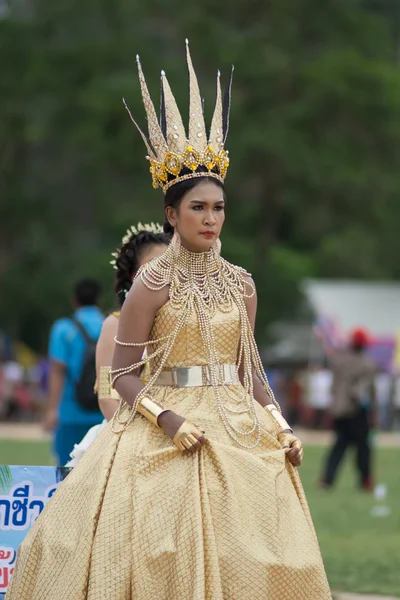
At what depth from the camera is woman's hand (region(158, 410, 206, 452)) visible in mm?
4930

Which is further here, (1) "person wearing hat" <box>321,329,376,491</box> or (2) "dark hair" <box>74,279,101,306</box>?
(1) "person wearing hat" <box>321,329,376,491</box>

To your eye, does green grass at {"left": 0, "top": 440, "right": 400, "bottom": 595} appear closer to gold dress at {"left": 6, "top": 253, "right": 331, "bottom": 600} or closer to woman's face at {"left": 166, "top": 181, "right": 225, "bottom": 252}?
gold dress at {"left": 6, "top": 253, "right": 331, "bottom": 600}

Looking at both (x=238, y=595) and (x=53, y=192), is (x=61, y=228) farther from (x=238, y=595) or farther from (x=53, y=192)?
(x=238, y=595)

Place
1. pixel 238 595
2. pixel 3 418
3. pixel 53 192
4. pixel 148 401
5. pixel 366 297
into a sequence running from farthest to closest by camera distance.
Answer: pixel 53 192 < pixel 3 418 < pixel 366 297 < pixel 148 401 < pixel 238 595

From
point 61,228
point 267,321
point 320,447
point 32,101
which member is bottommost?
point 320,447

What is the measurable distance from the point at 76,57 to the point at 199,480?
28314 millimetres

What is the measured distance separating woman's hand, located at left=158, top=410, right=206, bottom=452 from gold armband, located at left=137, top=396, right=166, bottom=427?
4 centimetres

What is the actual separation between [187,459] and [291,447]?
18.7 inches

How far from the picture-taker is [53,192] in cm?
3716

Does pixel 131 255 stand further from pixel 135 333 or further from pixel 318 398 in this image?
pixel 318 398

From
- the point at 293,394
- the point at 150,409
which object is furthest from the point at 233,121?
the point at 150,409

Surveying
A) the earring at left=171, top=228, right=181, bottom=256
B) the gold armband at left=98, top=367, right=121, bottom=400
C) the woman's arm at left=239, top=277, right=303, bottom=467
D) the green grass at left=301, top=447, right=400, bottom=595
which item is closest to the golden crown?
the earring at left=171, top=228, right=181, bottom=256

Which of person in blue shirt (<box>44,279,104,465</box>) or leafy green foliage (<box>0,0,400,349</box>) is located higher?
leafy green foliage (<box>0,0,400,349</box>)

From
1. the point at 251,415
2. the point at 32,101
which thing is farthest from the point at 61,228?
the point at 251,415
